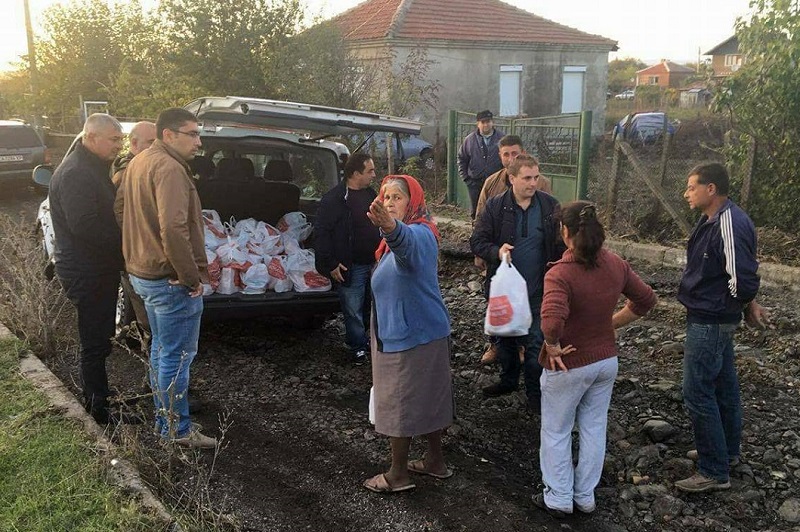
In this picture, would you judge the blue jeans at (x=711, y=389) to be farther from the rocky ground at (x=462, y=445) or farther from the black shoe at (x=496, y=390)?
the black shoe at (x=496, y=390)

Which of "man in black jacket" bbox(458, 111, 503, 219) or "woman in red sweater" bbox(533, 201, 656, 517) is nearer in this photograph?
"woman in red sweater" bbox(533, 201, 656, 517)

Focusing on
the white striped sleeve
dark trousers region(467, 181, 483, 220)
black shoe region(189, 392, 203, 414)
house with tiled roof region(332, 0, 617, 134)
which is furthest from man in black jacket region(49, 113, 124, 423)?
house with tiled roof region(332, 0, 617, 134)

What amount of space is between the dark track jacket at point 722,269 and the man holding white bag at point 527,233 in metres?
1.05

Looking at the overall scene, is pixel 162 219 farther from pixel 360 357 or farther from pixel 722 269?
pixel 722 269

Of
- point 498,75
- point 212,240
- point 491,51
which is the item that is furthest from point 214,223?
point 498,75

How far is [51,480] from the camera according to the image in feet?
11.8

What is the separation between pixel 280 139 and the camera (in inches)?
250

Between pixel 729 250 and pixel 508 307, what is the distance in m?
1.21

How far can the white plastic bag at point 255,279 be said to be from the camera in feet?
18.7

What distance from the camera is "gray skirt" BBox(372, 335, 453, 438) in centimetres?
358

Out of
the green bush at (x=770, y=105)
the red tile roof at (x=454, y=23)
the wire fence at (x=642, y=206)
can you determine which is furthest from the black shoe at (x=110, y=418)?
the red tile roof at (x=454, y=23)

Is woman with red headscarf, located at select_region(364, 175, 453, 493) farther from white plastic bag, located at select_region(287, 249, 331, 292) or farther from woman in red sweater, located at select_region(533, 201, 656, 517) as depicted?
white plastic bag, located at select_region(287, 249, 331, 292)

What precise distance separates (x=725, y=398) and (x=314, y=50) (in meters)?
11.0

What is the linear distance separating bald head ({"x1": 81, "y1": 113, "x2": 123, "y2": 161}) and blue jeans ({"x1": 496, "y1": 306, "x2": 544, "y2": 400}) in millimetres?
2923
